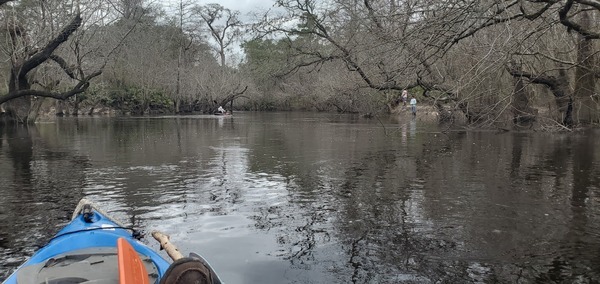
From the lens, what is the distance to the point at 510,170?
1349cm

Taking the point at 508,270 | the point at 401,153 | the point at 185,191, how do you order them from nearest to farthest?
the point at 508,270 → the point at 185,191 → the point at 401,153

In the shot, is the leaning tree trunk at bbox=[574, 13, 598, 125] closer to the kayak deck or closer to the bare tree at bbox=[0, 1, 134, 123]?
the kayak deck

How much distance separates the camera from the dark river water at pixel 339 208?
6355 millimetres

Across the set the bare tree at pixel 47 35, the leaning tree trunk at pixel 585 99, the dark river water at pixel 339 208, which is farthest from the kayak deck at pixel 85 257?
the leaning tree trunk at pixel 585 99

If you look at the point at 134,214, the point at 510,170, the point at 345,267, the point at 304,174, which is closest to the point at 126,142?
the point at 304,174

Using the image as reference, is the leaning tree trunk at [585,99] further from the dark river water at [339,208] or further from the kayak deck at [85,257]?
the kayak deck at [85,257]

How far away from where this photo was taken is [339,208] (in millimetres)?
9336

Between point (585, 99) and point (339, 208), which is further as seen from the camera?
point (585, 99)

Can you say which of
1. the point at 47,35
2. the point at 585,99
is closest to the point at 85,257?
the point at 47,35

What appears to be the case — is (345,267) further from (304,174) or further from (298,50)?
(298,50)

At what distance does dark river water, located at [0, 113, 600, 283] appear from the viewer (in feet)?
20.9

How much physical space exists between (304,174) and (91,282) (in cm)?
894

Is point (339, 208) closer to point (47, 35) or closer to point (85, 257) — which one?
point (85, 257)

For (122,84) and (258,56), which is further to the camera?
(258,56)
